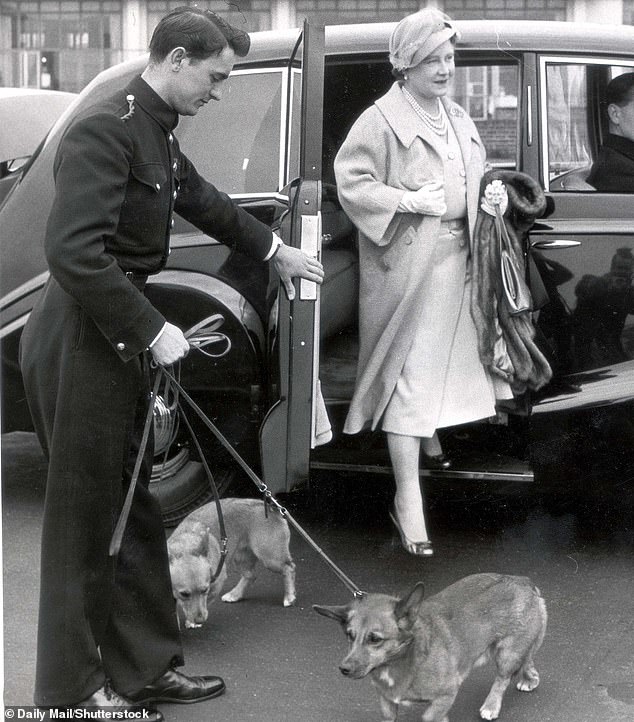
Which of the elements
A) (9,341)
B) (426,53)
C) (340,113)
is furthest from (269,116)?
(9,341)

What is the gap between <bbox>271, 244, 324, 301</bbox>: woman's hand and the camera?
3576mm

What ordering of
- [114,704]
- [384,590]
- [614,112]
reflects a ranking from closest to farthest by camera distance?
[114,704]
[384,590]
[614,112]

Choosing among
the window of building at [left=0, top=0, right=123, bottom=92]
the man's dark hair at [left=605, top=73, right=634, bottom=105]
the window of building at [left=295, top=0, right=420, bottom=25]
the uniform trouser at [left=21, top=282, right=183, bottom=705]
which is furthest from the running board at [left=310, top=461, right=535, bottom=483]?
the window of building at [left=0, top=0, right=123, bottom=92]

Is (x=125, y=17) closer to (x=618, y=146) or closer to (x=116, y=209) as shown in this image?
(x=116, y=209)

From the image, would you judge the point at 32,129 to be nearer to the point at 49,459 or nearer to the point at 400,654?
the point at 49,459

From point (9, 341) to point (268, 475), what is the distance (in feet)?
5.00

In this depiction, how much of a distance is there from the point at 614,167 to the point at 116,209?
2328 mm

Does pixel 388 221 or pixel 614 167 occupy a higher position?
pixel 614 167

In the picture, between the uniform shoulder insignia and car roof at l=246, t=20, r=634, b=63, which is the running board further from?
the uniform shoulder insignia

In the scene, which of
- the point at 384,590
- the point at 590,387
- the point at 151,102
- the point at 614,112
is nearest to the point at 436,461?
the point at 384,590

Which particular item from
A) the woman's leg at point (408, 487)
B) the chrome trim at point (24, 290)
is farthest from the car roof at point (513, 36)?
the woman's leg at point (408, 487)

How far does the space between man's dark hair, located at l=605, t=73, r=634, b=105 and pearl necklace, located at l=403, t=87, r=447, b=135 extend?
0.84 metres

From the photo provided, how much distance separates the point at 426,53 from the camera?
3904mm

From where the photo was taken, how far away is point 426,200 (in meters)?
4.02
